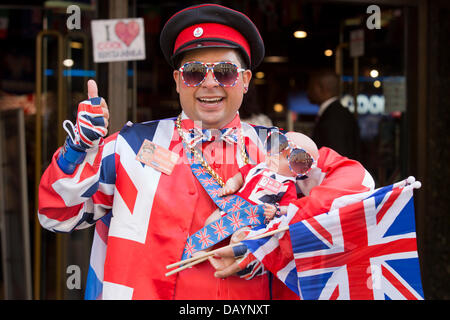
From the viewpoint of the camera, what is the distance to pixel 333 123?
15.9ft

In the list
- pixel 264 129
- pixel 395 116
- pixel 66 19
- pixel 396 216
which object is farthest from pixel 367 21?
pixel 396 216

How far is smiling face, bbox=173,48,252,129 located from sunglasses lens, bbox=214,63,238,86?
20 mm

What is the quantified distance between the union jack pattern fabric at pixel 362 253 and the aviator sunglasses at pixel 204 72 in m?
0.51

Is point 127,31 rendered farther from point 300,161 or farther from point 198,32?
point 300,161

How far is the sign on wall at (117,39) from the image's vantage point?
12.7ft

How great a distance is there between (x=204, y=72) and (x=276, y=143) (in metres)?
0.37

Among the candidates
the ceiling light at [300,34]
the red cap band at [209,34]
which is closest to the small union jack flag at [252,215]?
the red cap band at [209,34]

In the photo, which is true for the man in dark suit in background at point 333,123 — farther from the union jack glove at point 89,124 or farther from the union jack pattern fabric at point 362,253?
the union jack glove at point 89,124

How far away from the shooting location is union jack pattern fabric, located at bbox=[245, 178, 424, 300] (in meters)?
1.97

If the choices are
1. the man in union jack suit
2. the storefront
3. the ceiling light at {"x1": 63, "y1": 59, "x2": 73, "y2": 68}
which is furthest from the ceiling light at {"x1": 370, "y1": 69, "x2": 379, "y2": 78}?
the man in union jack suit

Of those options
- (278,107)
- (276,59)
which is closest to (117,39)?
(276,59)

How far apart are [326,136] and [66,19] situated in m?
2.20

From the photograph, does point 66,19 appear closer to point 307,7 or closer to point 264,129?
point 307,7

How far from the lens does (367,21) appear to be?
4.73m
